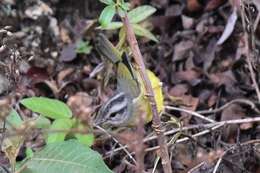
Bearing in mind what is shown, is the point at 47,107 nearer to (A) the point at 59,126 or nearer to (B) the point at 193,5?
(A) the point at 59,126

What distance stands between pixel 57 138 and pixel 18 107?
1.95 ft

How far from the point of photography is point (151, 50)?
337 centimetres

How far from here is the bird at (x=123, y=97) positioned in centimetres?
214

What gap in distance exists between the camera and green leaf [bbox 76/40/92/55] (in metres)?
3.43

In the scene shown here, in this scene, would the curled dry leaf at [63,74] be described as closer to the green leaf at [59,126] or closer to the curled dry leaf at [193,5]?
the curled dry leaf at [193,5]

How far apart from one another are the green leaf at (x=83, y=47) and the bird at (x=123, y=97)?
1.19 meters

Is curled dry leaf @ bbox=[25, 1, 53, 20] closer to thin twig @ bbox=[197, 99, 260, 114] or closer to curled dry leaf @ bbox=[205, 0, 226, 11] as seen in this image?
curled dry leaf @ bbox=[205, 0, 226, 11]

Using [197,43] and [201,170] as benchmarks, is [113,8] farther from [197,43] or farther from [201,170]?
[197,43]

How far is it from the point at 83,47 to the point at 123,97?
1.29m

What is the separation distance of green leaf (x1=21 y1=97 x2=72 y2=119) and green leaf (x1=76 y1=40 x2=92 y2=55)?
1.14 metres

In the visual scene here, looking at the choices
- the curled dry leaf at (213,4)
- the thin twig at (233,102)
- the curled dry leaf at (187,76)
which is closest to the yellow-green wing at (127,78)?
the thin twig at (233,102)

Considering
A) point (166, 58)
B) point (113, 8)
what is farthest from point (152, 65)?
point (113, 8)

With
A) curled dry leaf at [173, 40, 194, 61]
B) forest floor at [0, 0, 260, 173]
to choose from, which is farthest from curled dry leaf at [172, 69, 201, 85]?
curled dry leaf at [173, 40, 194, 61]

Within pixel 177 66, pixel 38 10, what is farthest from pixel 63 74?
pixel 177 66
